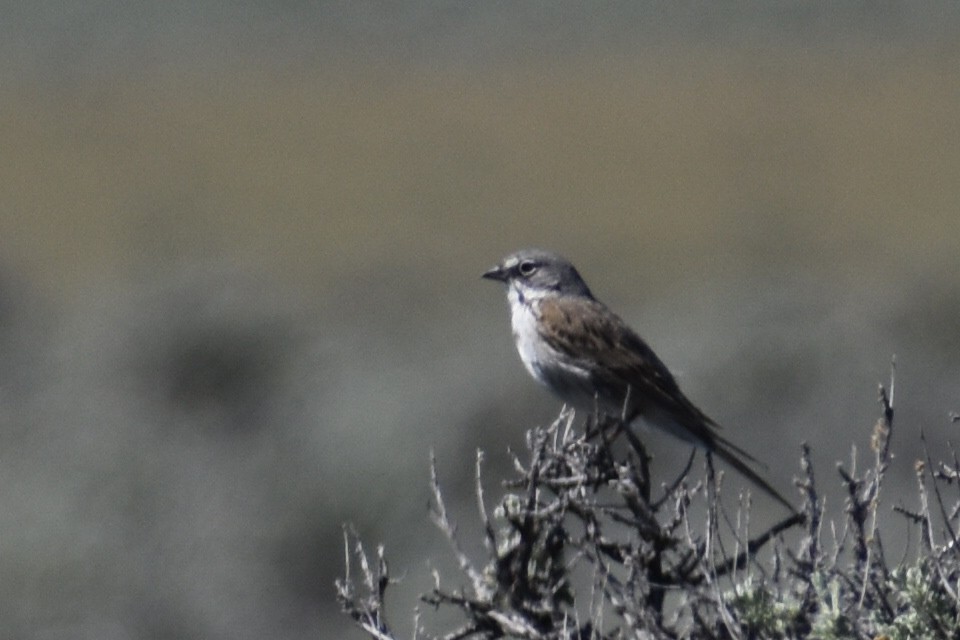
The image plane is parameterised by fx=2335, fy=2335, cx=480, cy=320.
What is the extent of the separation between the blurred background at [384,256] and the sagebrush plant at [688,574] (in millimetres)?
6205

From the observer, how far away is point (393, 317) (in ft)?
86.9

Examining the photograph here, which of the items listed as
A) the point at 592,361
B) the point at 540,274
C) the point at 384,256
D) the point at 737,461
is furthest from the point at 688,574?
the point at 384,256

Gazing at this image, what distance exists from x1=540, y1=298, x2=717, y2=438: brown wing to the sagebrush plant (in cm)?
191

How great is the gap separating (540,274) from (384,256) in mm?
22630

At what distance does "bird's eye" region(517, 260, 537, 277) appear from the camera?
28.1 ft

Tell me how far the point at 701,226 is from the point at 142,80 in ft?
53.5

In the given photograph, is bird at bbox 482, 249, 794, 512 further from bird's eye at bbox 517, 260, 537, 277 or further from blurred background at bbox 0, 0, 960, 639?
blurred background at bbox 0, 0, 960, 639

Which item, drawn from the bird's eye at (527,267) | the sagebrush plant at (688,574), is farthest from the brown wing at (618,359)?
the sagebrush plant at (688,574)

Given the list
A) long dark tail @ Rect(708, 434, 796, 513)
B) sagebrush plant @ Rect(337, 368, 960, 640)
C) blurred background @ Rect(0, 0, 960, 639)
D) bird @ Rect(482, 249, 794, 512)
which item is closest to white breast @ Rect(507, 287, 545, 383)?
bird @ Rect(482, 249, 794, 512)

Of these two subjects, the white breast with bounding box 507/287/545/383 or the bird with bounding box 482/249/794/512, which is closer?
the bird with bounding box 482/249/794/512

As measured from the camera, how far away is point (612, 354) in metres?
8.12

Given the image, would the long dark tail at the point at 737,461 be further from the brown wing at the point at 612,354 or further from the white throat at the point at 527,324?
the white throat at the point at 527,324

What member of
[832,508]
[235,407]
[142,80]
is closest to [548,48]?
[142,80]

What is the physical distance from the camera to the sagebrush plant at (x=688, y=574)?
5.12 m
